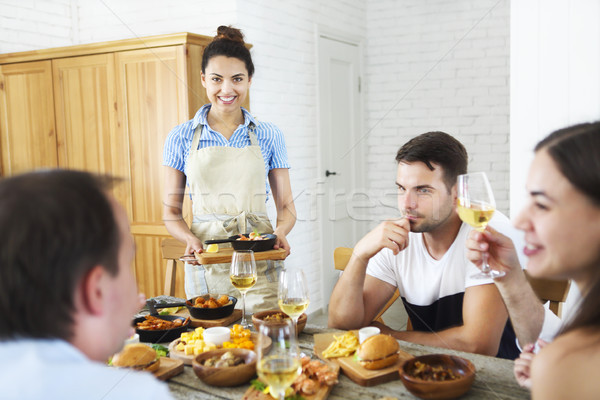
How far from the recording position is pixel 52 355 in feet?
2.59

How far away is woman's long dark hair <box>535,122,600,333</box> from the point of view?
1.01 meters

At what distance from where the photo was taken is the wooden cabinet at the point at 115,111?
3711 mm

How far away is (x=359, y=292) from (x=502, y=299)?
513 mm

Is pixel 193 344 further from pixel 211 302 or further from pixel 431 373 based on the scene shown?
pixel 431 373

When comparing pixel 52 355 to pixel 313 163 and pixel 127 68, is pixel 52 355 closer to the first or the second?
pixel 127 68

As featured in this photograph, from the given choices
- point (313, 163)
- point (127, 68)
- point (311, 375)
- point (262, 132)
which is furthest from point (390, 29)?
point (311, 375)

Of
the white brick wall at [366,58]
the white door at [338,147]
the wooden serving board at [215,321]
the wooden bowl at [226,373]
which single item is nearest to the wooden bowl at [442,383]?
the wooden bowl at [226,373]

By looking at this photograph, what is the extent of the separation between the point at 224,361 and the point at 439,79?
14.9 ft

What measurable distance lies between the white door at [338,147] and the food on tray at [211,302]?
3150 mm

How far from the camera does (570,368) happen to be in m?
0.94

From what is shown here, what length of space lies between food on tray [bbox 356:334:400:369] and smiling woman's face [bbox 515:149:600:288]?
499mm

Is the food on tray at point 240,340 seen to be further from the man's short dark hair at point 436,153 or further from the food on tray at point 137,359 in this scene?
the man's short dark hair at point 436,153

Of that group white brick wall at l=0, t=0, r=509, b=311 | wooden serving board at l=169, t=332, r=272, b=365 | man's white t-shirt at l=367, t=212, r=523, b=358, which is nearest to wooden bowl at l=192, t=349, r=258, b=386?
wooden serving board at l=169, t=332, r=272, b=365

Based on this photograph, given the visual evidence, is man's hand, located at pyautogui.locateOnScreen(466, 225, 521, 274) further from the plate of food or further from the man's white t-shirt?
the plate of food
